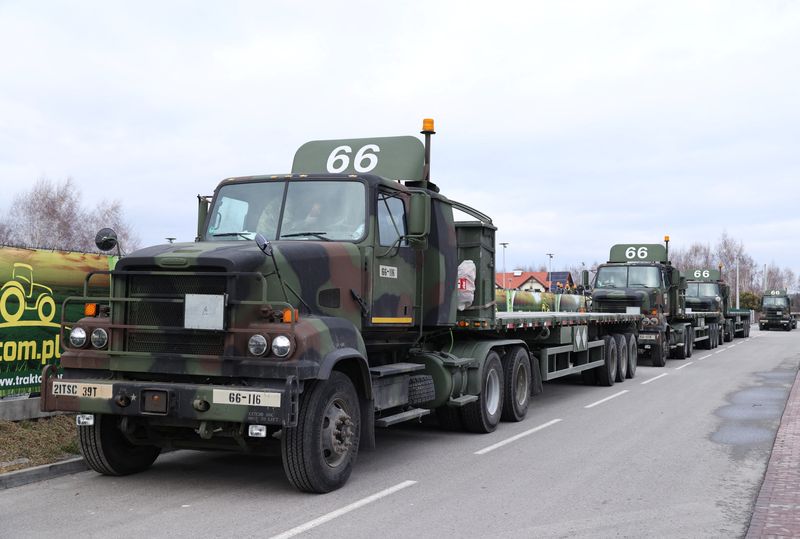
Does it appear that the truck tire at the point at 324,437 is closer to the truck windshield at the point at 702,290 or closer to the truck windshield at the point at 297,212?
the truck windshield at the point at 297,212

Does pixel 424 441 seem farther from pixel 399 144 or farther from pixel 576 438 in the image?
pixel 399 144

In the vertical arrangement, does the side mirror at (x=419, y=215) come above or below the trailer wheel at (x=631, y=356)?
above

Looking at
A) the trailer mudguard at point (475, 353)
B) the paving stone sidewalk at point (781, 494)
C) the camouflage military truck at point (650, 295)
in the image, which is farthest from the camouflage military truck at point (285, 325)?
the camouflage military truck at point (650, 295)

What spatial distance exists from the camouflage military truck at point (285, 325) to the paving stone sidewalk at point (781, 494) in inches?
130

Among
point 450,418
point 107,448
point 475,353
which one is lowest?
point 450,418

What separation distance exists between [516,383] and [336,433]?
4.83 metres

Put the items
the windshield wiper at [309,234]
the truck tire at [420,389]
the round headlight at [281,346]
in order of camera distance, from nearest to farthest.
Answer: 1. the round headlight at [281,346]
2. the windshield wiper at [309,234]
3. the truck tire at [420,389]

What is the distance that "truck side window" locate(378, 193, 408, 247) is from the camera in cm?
798

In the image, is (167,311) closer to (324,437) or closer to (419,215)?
(324,437)

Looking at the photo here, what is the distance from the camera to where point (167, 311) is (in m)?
6.64

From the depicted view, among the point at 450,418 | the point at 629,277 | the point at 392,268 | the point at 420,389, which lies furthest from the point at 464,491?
the point at 629,277

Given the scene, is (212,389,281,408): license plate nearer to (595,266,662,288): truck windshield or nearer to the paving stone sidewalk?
the paving stone sidewalk

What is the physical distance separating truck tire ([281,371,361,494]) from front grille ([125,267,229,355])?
2.93 feet

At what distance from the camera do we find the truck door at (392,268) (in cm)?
Result: 786
